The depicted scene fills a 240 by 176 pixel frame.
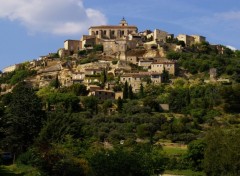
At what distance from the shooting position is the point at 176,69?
9525 cm

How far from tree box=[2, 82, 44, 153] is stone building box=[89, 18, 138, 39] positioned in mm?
66228

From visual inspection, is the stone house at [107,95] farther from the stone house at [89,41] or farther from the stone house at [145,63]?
the stone house at [89,41]

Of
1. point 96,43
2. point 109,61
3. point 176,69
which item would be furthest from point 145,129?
point 96,43

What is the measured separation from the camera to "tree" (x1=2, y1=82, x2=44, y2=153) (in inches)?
1943

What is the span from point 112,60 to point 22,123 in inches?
2101

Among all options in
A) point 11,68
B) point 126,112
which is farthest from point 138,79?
point 11,68

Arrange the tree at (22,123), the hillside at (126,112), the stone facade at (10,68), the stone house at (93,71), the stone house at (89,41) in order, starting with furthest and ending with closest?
the stone facade at (10,68) < the stone house at (89,41) < the stone house at (93,71) < the tree at (22,123) < the hillside at (126,112)

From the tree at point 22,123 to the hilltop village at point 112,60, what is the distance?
3246 centimetres

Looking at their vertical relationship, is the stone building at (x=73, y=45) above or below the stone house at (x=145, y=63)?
above

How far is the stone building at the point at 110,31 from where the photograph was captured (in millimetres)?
117500

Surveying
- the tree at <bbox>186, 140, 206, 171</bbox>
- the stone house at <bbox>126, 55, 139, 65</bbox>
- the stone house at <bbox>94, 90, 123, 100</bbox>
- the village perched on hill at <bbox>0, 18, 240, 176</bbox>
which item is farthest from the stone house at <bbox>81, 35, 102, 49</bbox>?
the tree at <bbox>186, 140, 206, 171</bbox>

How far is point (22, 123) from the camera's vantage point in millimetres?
49625

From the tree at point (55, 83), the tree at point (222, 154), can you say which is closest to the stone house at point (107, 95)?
the tree at point (55, 83)

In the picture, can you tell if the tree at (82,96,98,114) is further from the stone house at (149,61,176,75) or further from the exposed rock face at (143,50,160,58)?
the exposed rock face at (143,50,160,58)
